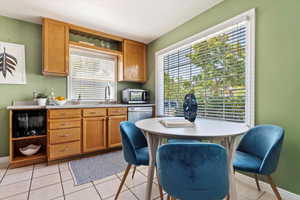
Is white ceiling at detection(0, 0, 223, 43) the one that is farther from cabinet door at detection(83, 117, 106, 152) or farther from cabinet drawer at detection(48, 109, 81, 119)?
cabinet door at detection(83, 117, 106, 152)

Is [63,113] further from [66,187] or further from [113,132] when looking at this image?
[66,187]

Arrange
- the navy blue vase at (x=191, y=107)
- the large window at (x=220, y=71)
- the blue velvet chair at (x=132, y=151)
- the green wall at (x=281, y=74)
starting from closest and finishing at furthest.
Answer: the blue velvet chair at (x=132, y=151)
the green wall at (x=281, y=74)
the navy blue vase at (x=191, y=107)
the large window at (x=220, y=71)

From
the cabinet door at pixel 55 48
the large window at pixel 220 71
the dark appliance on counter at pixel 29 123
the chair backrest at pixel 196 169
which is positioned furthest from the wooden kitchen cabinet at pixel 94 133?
the chair backrest at pixel 196 169

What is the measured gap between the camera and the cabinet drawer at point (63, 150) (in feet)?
7.49

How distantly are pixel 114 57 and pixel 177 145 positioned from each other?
3.13 meters

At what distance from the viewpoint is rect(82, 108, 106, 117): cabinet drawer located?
2.57 meters

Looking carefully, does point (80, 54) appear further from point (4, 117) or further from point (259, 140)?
point (259, 140)

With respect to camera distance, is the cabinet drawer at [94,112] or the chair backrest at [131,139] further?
the cabinet drawer at [94,112]

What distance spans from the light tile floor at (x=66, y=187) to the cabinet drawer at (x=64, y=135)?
1.48ft

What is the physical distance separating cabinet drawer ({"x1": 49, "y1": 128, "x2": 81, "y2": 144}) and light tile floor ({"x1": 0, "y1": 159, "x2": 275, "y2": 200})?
1.48 ft

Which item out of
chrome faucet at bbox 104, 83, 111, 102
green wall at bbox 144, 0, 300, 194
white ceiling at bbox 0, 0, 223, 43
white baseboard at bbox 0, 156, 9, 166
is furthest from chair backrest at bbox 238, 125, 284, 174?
white baseboard at bbox 0, 156, 9, 166

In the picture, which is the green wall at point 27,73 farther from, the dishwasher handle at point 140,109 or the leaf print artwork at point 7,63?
the dishwasher handle at point 140,109

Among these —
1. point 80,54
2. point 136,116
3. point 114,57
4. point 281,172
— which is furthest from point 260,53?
point 80,54

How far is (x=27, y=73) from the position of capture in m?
2.58
